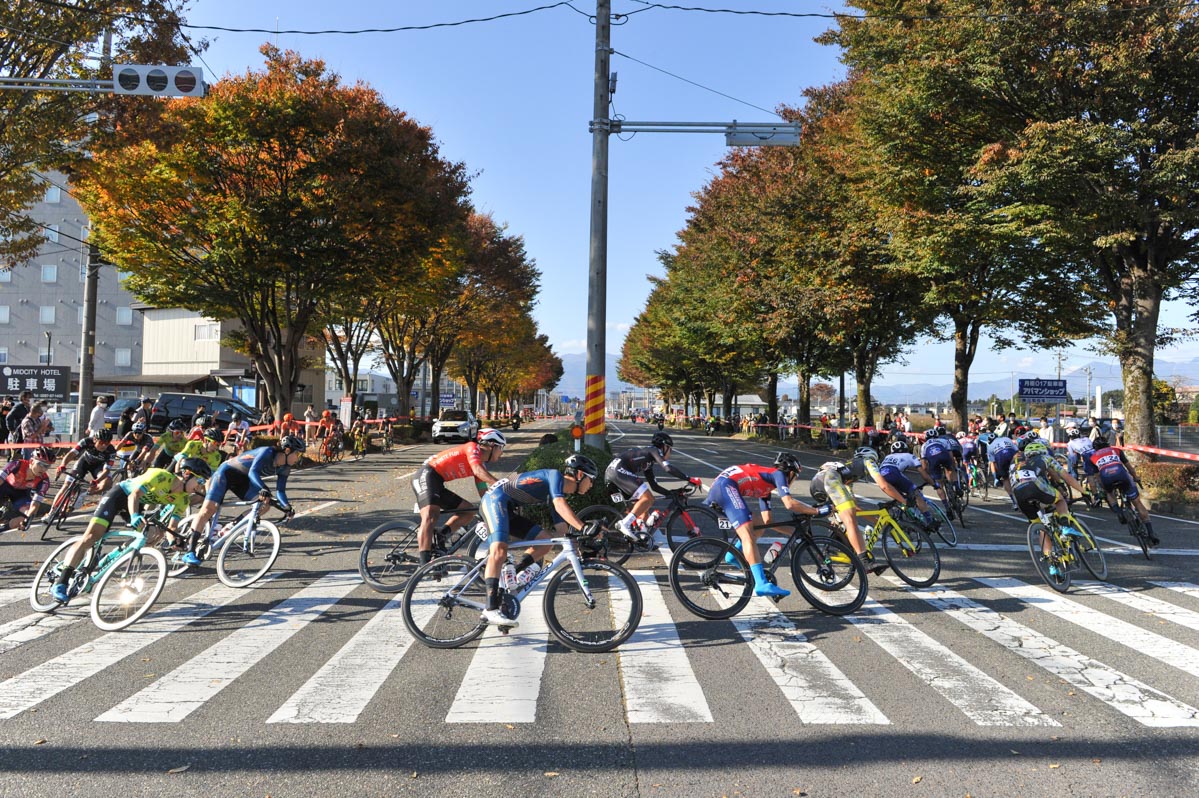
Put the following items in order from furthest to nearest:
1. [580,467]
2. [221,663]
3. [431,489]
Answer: [431,489], [580,467], [221,663]

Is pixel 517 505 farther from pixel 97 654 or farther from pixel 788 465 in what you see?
pixel 97 654

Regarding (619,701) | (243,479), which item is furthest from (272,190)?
(619,701)

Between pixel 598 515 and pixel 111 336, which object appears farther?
pixel 111 336

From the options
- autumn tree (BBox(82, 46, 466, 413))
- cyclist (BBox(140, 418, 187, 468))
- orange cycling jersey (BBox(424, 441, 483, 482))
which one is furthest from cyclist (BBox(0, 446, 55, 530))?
autumn tree (BBox(82, 46, 466, 413))

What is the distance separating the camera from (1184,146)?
15789 millimetres

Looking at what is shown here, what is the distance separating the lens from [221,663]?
5.46 meters

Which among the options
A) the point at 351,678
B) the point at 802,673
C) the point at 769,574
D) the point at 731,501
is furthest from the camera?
the point at 731,501

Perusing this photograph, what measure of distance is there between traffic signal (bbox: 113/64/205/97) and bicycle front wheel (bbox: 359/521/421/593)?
224 inches

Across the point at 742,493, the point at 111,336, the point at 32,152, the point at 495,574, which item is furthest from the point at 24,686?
the point at 111,336

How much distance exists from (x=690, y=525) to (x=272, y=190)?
1632cm

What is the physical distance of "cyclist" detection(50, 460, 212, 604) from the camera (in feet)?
21.6

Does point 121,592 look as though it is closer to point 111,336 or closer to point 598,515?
point 598,515

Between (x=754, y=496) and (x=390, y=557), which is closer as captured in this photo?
(x=754, y=496)

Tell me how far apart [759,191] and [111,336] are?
54.4m
